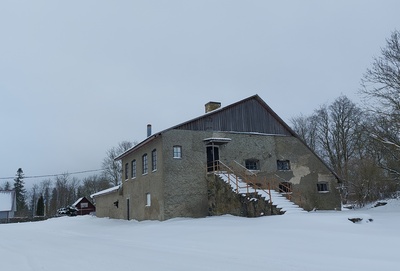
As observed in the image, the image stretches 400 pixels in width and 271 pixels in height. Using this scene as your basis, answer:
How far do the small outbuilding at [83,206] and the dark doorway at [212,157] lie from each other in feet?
128

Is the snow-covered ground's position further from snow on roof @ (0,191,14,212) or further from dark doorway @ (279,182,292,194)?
snow on roof @ (0,191,14,212)

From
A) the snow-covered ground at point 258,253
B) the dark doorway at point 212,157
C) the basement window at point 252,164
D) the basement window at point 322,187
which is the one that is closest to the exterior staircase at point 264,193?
the dark doorway at point 212,157

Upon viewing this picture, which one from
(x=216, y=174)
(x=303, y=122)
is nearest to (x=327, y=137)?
(x=303, y=122)

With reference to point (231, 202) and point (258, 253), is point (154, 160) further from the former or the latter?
point (258, 253)

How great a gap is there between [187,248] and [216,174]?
11501 millimetres

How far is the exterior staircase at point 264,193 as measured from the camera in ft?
58.8

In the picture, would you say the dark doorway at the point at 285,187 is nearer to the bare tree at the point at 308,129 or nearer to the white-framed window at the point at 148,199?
the white-framed window at the point at 148,199

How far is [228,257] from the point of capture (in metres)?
8.50

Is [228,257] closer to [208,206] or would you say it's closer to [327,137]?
[208,206]

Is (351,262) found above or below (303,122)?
below

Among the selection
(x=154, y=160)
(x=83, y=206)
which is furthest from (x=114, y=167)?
(x=154, y=160)

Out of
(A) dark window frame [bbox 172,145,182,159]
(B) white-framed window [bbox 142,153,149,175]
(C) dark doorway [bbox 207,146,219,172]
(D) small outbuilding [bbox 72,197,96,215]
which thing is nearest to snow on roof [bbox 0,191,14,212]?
(D) small outbuilding [bbox 72,197,96,215]

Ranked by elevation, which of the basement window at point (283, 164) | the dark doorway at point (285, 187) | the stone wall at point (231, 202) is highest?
the basement window at point (283, 164)

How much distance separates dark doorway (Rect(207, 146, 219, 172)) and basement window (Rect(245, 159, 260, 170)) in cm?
223
